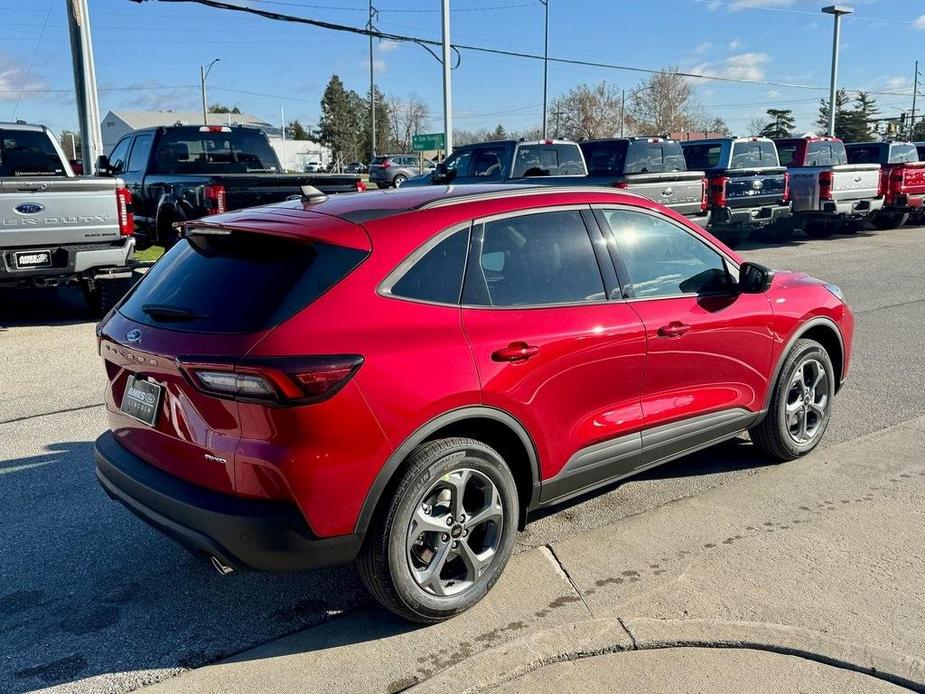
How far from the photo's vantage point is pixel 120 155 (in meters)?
13.1

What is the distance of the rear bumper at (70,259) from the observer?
321 inches

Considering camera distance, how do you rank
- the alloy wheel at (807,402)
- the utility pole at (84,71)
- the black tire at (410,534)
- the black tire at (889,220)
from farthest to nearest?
the black tire at (889,220) → the utility pole at (84,71) → the alloy wheel at (807,402) → the black tire at (410,534)

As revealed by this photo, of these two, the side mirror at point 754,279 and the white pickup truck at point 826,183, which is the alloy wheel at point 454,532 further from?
the white pickup truck at point 826,183

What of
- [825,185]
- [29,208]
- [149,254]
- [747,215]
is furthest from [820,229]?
[29,208]

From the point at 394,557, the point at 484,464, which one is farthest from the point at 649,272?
the point at 394,557

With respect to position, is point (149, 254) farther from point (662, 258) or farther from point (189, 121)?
point (189, 121)

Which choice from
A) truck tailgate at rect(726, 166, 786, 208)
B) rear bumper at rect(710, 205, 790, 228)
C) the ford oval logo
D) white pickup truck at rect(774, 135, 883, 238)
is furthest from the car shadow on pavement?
white pickup truck at rect(774, 135, 883, 238)

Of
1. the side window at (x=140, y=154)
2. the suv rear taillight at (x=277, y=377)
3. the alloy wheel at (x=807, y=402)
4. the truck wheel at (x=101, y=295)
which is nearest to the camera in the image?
the suv rear taillight at (x=277, y=377)

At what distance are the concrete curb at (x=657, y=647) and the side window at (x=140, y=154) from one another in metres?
10.5

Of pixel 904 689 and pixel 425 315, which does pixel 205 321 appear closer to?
pixel 425 315

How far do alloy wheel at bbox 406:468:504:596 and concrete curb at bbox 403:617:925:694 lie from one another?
355mm

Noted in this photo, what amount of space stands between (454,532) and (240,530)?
0.88 m

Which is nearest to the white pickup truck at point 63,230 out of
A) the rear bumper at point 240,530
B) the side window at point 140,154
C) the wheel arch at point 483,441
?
the side window at point 140,154

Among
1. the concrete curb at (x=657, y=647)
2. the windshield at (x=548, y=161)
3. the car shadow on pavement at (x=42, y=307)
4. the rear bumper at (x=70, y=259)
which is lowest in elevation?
the concrete curb at (x=657, y=647)
